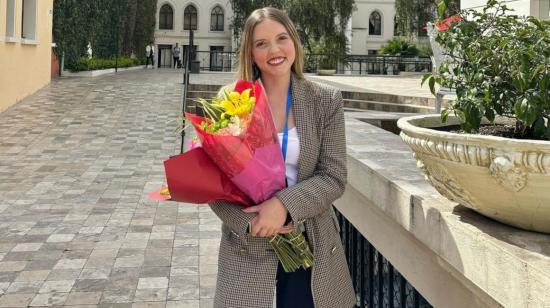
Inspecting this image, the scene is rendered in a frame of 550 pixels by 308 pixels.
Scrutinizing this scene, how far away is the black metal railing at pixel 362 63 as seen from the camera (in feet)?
94.6

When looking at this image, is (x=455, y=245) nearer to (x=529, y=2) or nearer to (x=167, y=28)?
(x=529, y=2)

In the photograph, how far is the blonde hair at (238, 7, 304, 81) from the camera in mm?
1896

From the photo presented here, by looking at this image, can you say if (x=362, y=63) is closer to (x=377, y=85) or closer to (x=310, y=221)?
(x=377, y=85)

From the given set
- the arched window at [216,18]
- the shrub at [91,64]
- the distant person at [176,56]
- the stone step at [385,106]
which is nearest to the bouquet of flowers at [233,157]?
the stone step at [385,106]

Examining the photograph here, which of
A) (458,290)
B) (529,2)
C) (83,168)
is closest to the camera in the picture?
(458,290)

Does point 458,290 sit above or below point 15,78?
below

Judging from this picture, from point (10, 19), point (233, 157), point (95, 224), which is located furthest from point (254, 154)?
point (10, 19)

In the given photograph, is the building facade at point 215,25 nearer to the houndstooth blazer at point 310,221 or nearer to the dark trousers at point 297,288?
the houndstooth blazer at point 310,221

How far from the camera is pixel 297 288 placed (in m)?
1.90

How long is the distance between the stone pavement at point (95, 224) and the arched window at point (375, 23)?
35.3 m

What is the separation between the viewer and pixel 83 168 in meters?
8.09

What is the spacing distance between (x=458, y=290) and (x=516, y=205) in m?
0.38

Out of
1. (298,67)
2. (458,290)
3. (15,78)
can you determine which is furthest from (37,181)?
(15,78)

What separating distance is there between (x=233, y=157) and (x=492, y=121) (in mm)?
811
